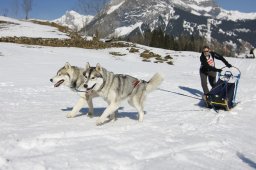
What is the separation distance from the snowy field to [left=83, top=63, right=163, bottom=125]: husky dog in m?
0.41

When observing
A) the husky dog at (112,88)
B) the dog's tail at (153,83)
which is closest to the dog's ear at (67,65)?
the husky dog at (112,88)

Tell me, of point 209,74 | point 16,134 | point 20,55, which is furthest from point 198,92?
point 20,55

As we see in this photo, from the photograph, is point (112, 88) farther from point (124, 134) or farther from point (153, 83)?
point (153, 83)

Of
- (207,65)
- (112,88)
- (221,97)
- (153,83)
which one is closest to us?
(112,88)

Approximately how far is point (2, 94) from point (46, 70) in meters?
6.84

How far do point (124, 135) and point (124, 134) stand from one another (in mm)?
82

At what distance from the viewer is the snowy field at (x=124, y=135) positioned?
5.27m

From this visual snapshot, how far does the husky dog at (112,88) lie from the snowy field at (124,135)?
0.41 m

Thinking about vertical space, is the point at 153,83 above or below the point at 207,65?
below

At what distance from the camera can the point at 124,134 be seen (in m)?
6.90

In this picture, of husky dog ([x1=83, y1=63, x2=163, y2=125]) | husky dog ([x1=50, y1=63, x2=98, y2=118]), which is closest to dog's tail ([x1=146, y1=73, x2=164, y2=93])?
husky dog ([x1=83, y1=63, x2=163, y2=125])

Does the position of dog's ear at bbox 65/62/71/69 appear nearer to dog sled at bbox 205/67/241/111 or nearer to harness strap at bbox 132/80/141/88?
harness strap at bbox 132/80/141/88

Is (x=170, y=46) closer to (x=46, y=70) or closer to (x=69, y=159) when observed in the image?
(x=46, y=70)

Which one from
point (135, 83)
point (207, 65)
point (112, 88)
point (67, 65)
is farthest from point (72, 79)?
point (207, 65)
